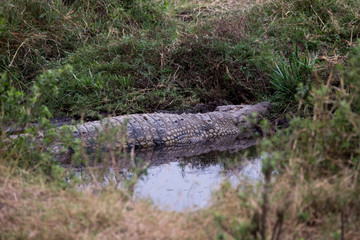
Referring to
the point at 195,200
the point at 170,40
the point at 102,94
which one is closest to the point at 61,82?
the point at 102,94

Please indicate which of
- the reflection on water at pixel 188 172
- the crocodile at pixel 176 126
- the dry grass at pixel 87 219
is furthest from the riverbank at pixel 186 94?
the crocodile at pixel 176 126

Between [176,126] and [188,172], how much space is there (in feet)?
4.89

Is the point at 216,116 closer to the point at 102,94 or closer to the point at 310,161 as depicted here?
the point at 102,94

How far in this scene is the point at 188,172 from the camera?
4953 millimetres

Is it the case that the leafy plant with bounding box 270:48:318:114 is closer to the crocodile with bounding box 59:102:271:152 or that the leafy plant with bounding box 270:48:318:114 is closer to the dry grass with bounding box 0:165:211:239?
the crocodile with bounding box 59:102:271:152

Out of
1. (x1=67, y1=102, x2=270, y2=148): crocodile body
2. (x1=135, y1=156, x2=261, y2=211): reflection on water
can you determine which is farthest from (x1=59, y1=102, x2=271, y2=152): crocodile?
(x1=135, y1=156, x2=261, y2=211): reflection on water

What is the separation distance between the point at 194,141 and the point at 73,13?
143 inches

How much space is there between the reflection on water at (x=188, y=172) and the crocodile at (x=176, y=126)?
159 millimetres

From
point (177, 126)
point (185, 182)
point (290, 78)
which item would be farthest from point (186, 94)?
point (185, 182)

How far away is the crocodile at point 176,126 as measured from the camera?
5.92m

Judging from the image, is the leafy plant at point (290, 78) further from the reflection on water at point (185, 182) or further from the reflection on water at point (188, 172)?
the reflection on water at point (185, 182)

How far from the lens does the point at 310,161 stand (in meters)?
3.38

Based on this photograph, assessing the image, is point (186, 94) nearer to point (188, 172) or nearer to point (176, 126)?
point (176, 126)

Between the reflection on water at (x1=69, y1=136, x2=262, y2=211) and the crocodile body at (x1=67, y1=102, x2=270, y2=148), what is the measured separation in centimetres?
16
